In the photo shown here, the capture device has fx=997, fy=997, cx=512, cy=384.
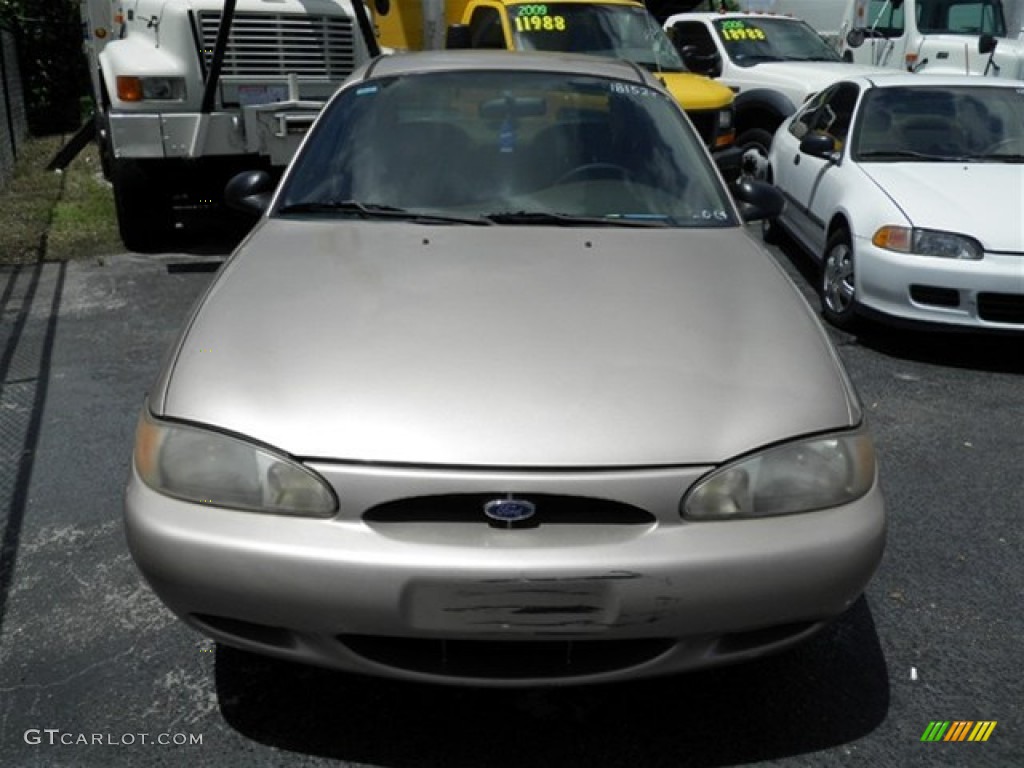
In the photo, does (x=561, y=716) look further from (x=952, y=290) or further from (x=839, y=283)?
(x=839, y=283)

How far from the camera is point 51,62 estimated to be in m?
14.7

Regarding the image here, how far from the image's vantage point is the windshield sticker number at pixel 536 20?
31.3ft

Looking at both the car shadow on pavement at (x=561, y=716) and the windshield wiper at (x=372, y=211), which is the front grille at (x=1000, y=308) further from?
the windshield wiper at (x=372, y=211)

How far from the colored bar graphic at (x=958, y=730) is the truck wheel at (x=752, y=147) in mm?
7814

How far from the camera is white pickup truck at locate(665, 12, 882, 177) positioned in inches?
400

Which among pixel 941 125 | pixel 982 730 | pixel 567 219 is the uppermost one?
pixel 567 219

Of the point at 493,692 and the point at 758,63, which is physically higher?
the point at 758,63

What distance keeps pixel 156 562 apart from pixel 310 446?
1.37ft

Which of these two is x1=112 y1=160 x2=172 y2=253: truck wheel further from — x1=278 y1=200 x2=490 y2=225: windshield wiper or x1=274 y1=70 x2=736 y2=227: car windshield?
x1=278 y1=200 x2=490 y2=225: windshield wiper

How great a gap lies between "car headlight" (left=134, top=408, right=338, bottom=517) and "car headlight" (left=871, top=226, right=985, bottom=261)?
163 inches

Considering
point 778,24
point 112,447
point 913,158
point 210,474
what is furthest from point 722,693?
point 778,24

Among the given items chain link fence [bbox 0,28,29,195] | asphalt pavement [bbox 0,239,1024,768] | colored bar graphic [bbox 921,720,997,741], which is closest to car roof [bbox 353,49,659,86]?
asphalt pavement [bbox 0,239,1024,768]

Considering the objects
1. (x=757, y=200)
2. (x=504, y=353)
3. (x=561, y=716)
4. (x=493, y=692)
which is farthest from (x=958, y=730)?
(x=757, y=200)

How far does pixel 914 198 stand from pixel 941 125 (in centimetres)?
122
